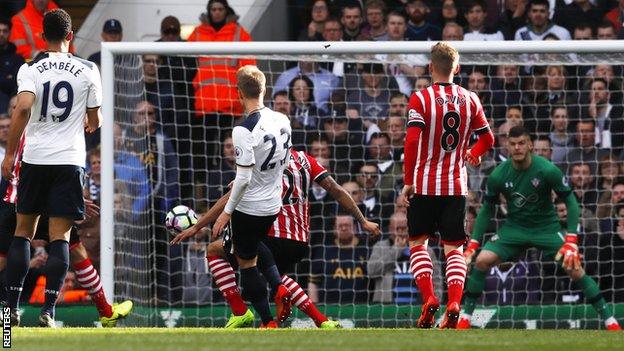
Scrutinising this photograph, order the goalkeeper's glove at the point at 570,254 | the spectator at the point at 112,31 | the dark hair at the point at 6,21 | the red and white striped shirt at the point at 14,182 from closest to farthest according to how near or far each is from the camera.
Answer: the red and white striped shirt at the point at 14,182
the goalkeeper's glove at the point at 570,254
the spectator at the point at 112,31
the dark hair at the point at 6,21

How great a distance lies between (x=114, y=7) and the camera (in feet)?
53.4

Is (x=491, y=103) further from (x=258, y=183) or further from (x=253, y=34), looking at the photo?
(x=258, y=183)

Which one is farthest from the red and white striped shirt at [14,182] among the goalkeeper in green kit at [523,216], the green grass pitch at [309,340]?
the goalkeeper in green kit at [523,216]

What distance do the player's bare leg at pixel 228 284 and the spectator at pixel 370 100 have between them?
12.7 feet

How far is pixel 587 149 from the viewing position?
Answer: 1486 centimetres

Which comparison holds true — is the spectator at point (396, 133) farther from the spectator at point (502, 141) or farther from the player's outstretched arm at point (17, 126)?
the player's outstretched arm at point (17, 126)

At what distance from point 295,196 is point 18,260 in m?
2.41

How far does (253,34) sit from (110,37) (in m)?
1.72

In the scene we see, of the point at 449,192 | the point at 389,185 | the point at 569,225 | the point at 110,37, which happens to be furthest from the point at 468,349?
the point at 110,37

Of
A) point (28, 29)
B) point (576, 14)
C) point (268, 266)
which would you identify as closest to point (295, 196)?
point (268, 266)

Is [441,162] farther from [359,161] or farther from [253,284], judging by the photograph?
[359,161]

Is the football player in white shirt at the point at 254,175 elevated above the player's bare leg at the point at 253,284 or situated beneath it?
elevated above

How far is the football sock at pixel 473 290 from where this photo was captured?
43.2 feet

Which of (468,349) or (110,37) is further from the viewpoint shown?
(110,37)
